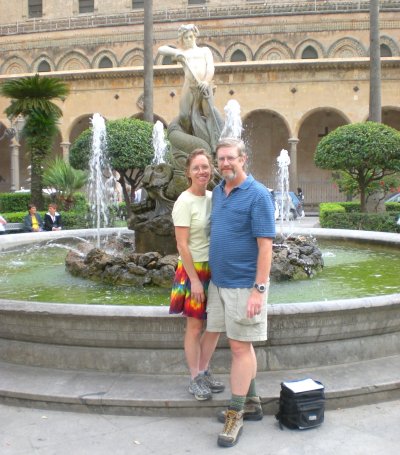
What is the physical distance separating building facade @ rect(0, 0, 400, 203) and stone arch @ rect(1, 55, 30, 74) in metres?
0.06

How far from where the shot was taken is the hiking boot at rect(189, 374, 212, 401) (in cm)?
384

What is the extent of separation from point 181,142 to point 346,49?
29534 millimetres

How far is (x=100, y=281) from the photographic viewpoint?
655 cm

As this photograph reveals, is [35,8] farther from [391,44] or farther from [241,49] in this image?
[391,44]

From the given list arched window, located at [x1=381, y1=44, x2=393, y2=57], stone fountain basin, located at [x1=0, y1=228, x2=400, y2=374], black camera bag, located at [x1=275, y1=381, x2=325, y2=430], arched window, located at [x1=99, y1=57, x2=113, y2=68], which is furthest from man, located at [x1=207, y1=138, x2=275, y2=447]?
arched window, located at [x1=99, y1=57, x2=113, y2=68]

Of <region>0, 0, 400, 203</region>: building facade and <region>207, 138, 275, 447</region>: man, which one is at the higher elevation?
<region>0, 0, 400, 203</region>: building facade

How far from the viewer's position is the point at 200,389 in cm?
385

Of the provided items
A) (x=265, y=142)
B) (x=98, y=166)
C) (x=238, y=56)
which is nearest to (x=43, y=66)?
(x=238, y=56)

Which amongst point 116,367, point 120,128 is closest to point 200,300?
point 116,367

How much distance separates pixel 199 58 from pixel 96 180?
13901 mm

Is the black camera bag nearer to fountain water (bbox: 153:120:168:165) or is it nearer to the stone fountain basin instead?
the stone fountain basin

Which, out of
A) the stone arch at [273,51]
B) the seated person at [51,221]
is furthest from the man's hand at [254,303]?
the stone arch at [273,51]

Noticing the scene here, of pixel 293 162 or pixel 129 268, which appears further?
pixel 293 162

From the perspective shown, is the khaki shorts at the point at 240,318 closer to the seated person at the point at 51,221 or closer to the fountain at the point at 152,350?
the fountain at the point at 152,350
